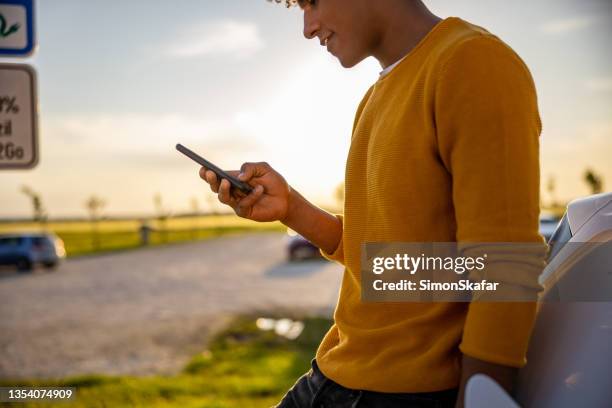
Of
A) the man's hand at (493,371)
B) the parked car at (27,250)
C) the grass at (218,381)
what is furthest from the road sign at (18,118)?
the parked car at (27,250)

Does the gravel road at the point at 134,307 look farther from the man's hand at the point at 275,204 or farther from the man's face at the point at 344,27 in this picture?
the man's face at the point at 344,27

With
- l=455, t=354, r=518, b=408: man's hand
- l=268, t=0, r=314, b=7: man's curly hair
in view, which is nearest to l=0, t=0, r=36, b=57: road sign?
l=268, t=0, r=314, b=7: man's curly hair

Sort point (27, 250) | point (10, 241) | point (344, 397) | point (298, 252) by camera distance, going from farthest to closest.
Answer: point (298, 252)
point (10, 241)
point (27, 250)
point (344, 397)

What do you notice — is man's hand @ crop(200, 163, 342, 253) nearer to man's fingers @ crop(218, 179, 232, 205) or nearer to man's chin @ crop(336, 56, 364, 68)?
man's fingers @ crop(218, 179, 232, 205)

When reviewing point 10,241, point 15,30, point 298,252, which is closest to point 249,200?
point 15,30

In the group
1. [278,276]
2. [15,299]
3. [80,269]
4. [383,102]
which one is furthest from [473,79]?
[80,269]

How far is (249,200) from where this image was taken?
154 centimetres

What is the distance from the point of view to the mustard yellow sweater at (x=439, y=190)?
108cm

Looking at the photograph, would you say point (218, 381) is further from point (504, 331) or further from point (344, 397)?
point (504, 331)

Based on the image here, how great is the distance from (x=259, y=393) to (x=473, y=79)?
5.13 meters

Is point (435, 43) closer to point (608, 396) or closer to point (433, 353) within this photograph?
point (433, 353)

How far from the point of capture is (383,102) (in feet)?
4.40

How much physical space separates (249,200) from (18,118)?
6.00 feet

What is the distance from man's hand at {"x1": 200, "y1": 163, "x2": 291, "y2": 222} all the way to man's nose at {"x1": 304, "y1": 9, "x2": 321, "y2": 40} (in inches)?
12.9
